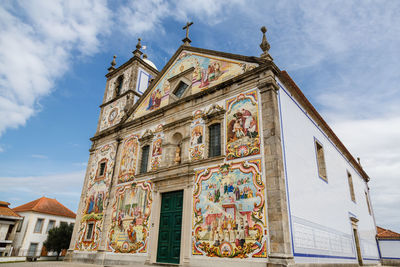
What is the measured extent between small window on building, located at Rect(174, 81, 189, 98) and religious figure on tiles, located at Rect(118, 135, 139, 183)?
9.42 feet

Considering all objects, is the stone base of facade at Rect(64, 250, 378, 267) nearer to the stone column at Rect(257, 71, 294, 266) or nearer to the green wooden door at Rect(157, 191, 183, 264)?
the stone column at Rect(257, 71, 294, 266)

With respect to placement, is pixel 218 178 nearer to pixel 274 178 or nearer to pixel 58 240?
pixel 274 178

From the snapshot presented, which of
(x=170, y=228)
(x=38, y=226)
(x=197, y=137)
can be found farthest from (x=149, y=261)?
(x=38, y=226)

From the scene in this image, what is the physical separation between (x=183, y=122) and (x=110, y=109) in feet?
23.3

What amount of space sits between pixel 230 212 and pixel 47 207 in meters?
28.0

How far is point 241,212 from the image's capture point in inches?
309

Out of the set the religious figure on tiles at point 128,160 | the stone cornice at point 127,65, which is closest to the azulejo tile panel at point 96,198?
the religious figure on tiles at point 128,160

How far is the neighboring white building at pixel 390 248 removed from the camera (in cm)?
1861

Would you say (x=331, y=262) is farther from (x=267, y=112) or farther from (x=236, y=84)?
(x=236, y=84)

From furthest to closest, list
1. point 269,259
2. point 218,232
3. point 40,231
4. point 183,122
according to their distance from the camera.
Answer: point 40,231 < point 183,122 < point 218,232 < point 269,259

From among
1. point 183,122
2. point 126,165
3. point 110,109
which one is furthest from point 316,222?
point 110,109

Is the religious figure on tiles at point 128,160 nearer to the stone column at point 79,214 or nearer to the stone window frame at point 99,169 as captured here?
the stone window frame at point 99,169

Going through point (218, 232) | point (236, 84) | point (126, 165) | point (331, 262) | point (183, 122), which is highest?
point (236, 84)

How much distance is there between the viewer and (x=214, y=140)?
9828mm
